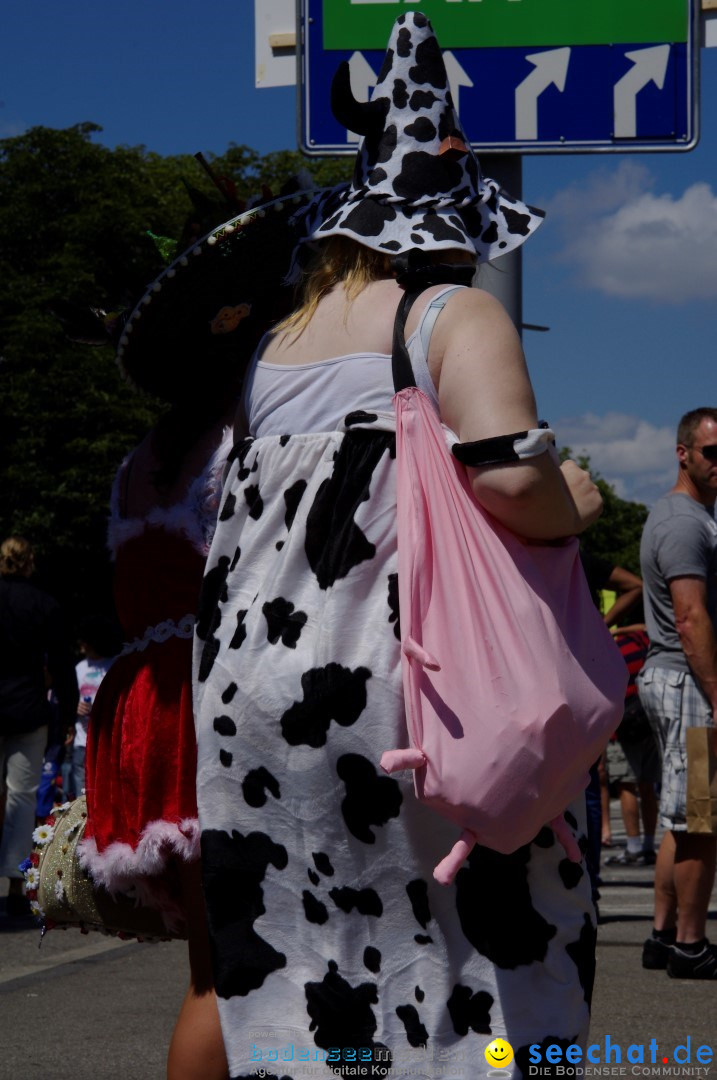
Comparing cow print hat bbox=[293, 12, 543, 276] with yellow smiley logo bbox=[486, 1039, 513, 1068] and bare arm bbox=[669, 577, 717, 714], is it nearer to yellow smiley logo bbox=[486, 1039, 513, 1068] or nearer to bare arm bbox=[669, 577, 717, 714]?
yellow smiley logo bbox=[486, 1039, 513, 1068]

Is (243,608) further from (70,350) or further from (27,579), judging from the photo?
(70,350)

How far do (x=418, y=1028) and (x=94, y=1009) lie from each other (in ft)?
11.3

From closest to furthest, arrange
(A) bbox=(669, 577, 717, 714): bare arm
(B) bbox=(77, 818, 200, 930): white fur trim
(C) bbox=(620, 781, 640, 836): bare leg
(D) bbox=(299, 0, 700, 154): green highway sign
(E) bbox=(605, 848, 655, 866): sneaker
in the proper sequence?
(B) bbox=(77, 818, 200, 930): white fur trim
(D) bbox=(299, 0, 700, 154): green highway sign
(A) bbox=(669, 577, 717, 714): bare arm
(C) bbox=(620, 781, 640, 836): bare leg
(E) bbox=(605, 848, 655, 866): sneaker

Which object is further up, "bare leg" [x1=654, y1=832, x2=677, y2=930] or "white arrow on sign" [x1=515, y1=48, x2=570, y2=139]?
"white arrow on sign" [x1=515, y1=48, x2=570, y2=139]

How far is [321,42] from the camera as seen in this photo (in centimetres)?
517

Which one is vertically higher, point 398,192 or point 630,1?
point 630,1

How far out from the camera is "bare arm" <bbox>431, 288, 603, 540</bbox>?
94.9 inches

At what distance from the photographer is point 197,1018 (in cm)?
321

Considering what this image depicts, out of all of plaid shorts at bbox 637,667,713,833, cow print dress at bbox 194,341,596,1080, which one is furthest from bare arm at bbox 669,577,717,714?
cow print dress at bbox 194,341,596,1080

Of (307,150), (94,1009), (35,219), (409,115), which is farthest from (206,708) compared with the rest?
(35,219)

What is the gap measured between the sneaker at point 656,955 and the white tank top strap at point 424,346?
14.6ft

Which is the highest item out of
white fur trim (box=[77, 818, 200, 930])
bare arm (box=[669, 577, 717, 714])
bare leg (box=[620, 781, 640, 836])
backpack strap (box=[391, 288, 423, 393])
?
backpack strap (box=[391, 288, 423, 393])

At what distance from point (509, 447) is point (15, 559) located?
6932mm

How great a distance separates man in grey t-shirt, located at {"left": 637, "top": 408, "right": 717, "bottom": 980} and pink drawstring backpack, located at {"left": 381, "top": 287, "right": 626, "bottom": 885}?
3735 millimetres
